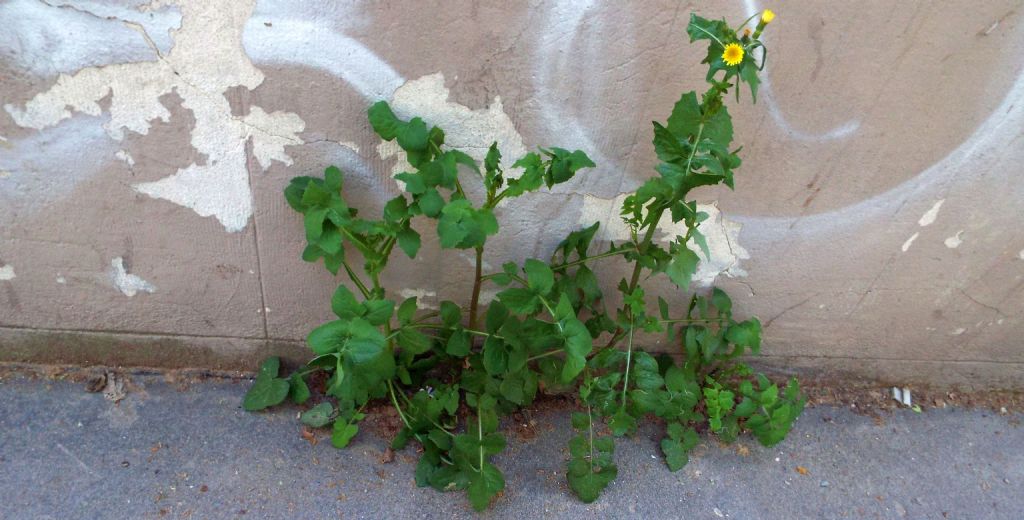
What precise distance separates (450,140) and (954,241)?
1.81 m

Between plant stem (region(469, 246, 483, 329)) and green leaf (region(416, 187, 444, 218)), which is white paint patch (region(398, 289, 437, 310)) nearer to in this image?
plant stem (region(469, 246, 483, 329))

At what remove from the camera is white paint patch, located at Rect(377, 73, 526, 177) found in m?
1.88

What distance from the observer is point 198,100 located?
1853 millimetres

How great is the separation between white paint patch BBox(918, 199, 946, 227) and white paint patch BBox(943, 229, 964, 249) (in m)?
0.12

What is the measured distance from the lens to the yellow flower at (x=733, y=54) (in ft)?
5.08

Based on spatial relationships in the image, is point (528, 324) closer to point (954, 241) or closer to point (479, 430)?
point (479, 430)

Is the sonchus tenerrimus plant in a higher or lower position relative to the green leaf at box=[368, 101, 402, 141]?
lower

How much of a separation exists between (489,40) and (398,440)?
127cm

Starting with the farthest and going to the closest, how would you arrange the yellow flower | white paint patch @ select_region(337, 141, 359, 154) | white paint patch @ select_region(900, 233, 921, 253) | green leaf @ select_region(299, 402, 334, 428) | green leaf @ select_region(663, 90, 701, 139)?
white paint patch @ select_region(900, 233, 921, 253)
green leaf @ select_region(299, 402, 334, 428)
white paint patch @ select_region(337, 141, 359, 154)
green leaf @ select_region(663, 90, 701, 139)
the yellow flower

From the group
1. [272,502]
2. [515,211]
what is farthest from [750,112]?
[272,502]

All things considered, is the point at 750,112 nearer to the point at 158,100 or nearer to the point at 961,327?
the point at 961,327

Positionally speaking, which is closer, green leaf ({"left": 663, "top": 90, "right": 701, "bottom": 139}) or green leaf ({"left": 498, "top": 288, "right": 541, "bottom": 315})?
green leaf ({"left": 663, "top": 90, "right": 701, "bottom": 139})

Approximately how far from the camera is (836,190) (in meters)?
2.17

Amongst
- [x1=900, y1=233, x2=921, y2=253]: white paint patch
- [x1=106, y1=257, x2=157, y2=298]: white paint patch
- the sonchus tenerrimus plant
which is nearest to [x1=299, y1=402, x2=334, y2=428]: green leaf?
the sonchus tenerrimus plant
